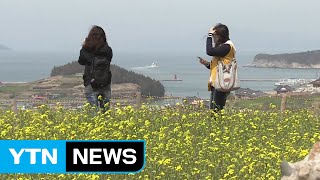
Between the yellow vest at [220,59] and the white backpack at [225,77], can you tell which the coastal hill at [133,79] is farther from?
the white backpack at [225,77]

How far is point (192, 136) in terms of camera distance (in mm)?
10555

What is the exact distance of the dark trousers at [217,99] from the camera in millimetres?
12132

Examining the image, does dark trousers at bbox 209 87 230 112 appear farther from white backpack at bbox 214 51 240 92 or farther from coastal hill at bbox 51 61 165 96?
coastal hill at bbox 51 61 165 96

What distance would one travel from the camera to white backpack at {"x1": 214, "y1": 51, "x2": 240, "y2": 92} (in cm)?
1167

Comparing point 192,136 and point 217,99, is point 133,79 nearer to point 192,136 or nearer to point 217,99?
point 217,99

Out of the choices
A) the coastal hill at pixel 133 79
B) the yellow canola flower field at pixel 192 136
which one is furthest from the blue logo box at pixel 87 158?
the coastal hill at pixel 133 79

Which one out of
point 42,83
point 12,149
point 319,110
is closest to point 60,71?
point 42,83

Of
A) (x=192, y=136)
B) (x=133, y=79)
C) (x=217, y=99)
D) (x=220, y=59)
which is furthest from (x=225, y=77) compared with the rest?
(x=133, y=79)

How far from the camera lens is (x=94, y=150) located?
659 cm

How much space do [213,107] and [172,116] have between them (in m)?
1.01

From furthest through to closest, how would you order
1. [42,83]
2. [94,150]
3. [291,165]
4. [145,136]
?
1. [42,83]
2. [145,136]
3. [94,150]
4. [291,165]

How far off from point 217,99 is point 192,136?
1.90 meters

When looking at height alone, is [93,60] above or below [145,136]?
above

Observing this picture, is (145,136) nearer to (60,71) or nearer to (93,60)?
(93,60)
